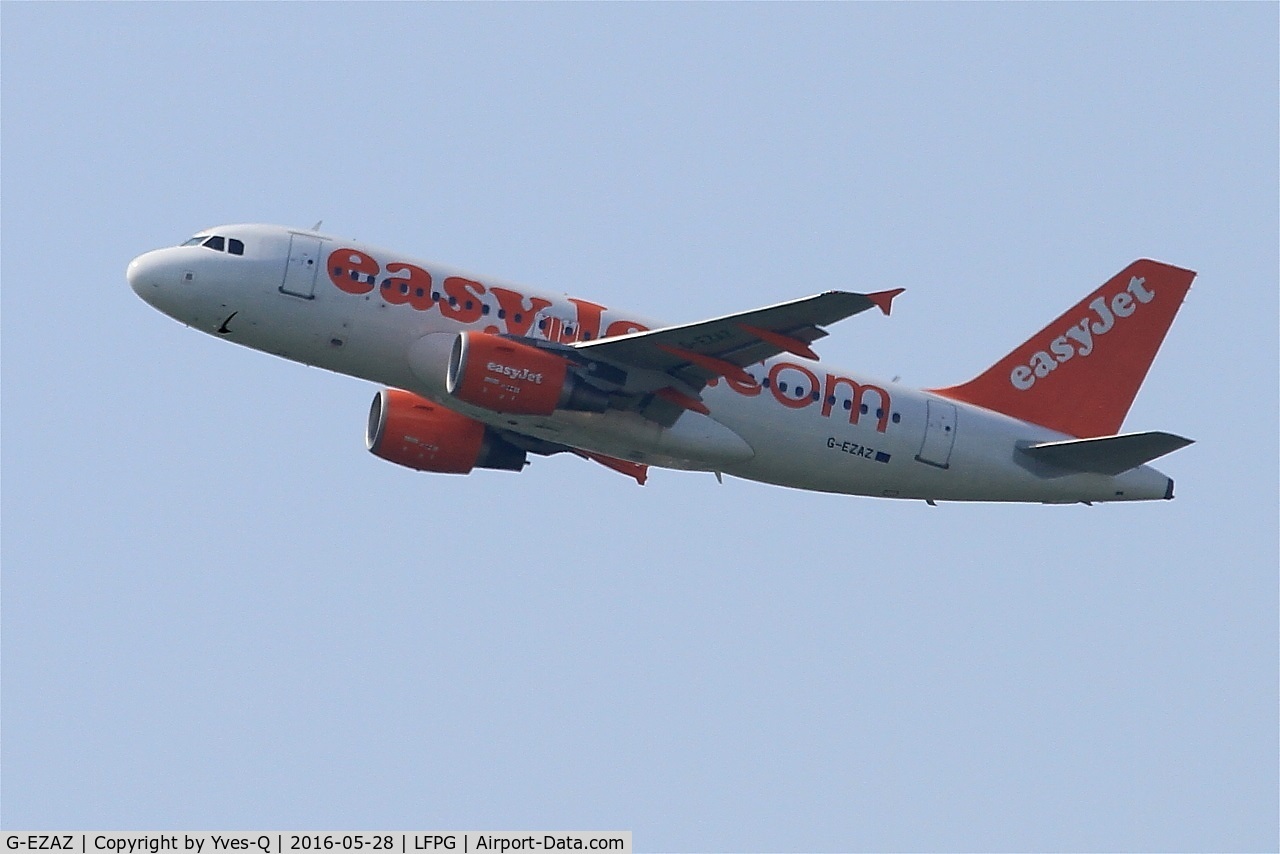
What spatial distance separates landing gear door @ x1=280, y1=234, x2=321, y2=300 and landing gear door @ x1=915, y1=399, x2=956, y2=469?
52.5 feet

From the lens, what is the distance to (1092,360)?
2215 inches

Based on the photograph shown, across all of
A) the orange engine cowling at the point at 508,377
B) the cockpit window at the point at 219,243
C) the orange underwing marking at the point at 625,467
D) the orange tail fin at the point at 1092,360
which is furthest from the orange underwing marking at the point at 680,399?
the cockpit window at the point at 219,243

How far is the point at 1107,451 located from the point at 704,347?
37.5 ft

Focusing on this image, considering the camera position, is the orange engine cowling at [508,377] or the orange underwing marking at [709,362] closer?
the orange engine cowling at [508,377]

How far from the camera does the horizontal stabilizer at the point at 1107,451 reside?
51.0 m

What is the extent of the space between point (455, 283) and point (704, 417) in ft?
22.7

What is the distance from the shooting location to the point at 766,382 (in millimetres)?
51656

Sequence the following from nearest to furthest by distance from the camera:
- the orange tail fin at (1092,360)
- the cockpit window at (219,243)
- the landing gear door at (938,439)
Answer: the cockpit window at (219,243)
the landing gear door at (938,439)
the orange tail fin at (1092,360)

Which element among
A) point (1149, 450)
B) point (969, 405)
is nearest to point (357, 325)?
point (969, 405)

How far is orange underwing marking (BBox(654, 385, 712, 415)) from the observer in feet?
164

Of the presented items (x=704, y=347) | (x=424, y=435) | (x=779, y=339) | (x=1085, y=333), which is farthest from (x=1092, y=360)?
(x=424, y=435)

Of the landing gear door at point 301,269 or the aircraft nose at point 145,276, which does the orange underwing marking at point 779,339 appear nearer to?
the landing gear door at point 301,269

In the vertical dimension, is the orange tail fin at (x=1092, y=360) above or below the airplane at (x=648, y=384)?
above

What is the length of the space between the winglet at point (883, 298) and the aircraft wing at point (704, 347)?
2 cm
